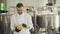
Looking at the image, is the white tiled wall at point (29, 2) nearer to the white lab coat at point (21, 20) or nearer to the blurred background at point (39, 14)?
the blurred background at point (39, 14)

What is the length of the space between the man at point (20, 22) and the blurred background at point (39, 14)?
99 millimetres

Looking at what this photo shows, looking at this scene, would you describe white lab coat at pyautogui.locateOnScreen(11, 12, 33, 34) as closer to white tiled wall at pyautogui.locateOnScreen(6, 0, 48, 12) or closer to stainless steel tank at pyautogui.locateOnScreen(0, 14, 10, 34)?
stainless steel tank at pyautogui.locateOnScreen(0, 14, 10, 34)

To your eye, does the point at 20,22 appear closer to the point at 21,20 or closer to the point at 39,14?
the point at 21,20

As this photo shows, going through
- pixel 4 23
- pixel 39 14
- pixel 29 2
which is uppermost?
pixel 29 2

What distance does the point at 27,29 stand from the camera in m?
1.91

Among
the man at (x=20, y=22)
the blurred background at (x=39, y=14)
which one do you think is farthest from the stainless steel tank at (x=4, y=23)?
the man at (x=20, y=22)

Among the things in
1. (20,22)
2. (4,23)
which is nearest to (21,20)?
(20,22)

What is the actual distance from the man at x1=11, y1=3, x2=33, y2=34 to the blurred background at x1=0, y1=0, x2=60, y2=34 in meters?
0.10

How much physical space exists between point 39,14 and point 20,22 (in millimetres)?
333

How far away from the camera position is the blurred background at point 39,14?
201 centimetres

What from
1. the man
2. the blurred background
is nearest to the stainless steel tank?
the blurred background

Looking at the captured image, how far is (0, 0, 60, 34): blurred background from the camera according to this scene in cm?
201

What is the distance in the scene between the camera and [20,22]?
1.94m

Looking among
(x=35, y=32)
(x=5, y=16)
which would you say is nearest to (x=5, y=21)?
(x=5, y=16)
